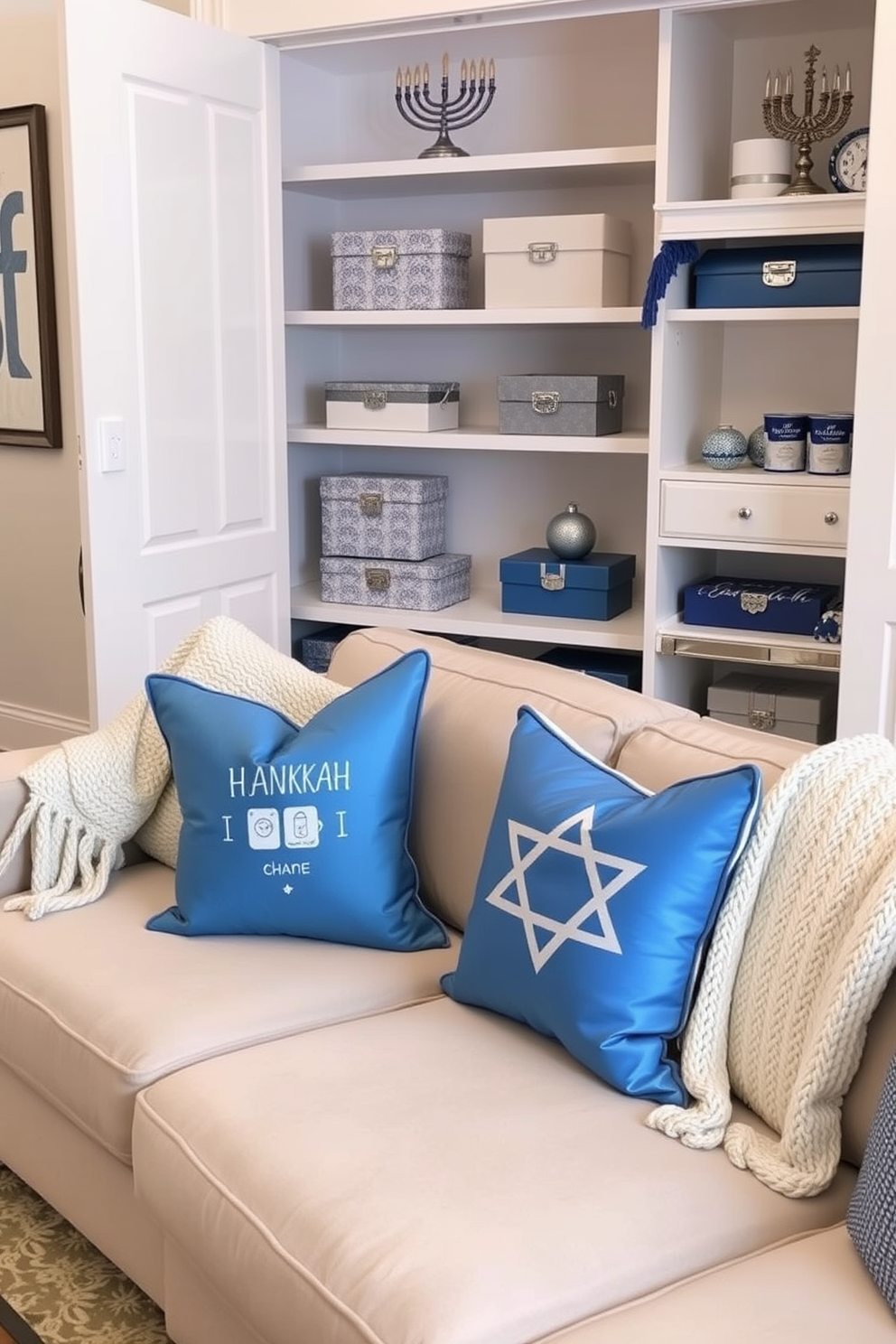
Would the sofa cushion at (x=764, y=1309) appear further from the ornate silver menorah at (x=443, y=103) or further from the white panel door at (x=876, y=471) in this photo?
the ornate silver menorah at (x=443, y=103)

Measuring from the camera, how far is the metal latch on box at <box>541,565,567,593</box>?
139 inches

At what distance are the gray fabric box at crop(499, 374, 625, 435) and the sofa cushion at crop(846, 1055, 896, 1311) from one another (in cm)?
234

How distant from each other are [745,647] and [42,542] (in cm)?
221

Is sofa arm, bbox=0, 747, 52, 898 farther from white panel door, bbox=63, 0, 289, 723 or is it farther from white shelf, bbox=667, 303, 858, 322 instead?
white shelf, bbox=667, 303, 858, 322

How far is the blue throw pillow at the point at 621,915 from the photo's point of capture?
1596 millimetres

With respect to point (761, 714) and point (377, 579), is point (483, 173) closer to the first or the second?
point (377, 579)

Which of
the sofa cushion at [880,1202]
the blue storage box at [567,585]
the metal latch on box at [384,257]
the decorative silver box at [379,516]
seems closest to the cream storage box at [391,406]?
the decorative silver box at [379,516]

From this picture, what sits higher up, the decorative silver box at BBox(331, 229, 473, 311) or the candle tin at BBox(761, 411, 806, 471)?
the decorative silver box at BBox(331, 229, 473, 311)

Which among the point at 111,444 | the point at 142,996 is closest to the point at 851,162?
the point at 111,444

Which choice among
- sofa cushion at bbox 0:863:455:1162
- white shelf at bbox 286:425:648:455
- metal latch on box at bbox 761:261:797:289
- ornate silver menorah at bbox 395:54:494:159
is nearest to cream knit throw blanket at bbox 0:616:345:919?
sofa cushion at bbox 0:863:455:1162

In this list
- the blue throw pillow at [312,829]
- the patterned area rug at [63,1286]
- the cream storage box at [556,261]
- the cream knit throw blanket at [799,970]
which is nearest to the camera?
the cream knit throw blanket at [799,970]

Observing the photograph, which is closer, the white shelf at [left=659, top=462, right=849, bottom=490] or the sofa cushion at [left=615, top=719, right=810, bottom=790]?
the sofa cushion at [left=615, top=719, right=810, bottom=790]

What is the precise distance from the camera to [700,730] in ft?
6.36

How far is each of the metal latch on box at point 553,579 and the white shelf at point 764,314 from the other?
2.23 ft
